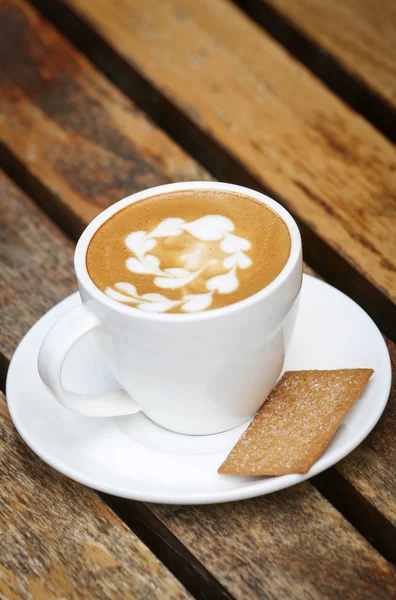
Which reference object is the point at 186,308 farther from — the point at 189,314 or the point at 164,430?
the point at 164,430

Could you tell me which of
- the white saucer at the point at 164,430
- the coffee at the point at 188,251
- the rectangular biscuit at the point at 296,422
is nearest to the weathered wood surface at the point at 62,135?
the white saucer at the point at 164,430

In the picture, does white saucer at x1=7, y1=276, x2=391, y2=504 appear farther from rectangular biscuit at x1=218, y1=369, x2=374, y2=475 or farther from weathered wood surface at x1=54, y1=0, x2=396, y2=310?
weathered wood surface at x1=54, y1=0, x2=396, y2=310

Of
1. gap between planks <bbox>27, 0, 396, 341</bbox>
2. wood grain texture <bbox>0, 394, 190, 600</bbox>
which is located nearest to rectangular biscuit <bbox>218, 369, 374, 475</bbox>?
wood grain texture <bbox>0, 394, 190, 600</bbox>

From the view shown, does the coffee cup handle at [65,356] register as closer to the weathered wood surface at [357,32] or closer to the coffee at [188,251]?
the coffee at [188,251]

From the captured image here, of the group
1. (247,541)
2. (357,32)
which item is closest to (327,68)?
(357,32)

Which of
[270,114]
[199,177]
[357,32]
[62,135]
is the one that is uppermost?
[357,32]

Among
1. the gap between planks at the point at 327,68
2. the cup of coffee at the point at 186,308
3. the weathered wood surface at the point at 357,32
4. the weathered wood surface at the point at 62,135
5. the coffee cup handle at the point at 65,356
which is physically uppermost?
the weathered wood surface at the point at 357,32
